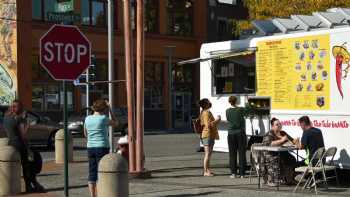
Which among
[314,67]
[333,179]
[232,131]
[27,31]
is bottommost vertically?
[333,179]

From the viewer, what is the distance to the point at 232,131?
1378 cm

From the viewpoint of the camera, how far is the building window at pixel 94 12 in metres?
42.1

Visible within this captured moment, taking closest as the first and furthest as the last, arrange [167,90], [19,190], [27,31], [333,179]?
[19,190], [333,179], [27,31], [167,90]

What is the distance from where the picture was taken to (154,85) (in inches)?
1794

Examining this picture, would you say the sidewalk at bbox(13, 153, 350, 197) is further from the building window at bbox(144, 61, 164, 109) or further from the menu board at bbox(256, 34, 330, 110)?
the building window at bbox(144, 61, 164, 109)

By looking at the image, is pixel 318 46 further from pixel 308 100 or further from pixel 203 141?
pixel 203 141

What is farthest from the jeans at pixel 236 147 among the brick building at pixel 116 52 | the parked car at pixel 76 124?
the brick building at pixel 116 52

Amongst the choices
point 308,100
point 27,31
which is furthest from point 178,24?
point 308,100

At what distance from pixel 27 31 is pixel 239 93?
26005mm

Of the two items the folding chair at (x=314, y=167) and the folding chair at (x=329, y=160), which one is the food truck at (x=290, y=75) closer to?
the folding chair at (x=329, y=160)

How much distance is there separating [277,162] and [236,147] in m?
1.58

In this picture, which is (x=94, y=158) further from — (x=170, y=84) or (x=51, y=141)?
(x=170, y=84)

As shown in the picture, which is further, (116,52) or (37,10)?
(116,52)

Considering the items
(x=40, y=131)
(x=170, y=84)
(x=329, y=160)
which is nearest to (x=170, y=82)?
(x=170, y=84)
